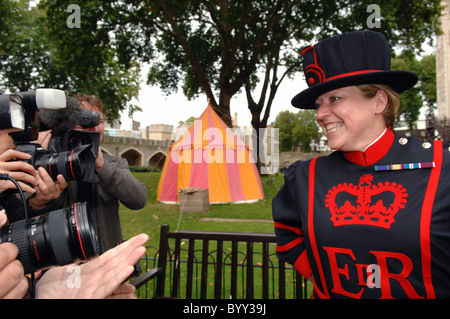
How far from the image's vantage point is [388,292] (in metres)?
1.40

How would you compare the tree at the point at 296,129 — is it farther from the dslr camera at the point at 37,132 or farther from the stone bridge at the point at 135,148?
the dslr camera at the point at 37,132

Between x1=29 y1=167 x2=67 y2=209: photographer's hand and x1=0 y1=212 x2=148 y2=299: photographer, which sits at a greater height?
x1=29 y1=167 x2=67 y2=209: photographer's hand

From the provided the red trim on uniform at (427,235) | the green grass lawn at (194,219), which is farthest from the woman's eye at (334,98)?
the green grass lawn at (194,219)

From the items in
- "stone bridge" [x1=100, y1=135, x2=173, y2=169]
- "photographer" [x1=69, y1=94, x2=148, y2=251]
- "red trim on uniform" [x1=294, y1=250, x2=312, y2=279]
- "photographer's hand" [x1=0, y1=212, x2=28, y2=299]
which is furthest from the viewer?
"stone bridge" [x1=100, y1=135, x2=173, y2=169]

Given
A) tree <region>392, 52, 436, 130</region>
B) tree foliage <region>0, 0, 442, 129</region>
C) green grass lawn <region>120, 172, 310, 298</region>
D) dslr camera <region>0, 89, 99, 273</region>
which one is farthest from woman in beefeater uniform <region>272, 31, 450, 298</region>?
tree <region>392, 52, 436, 130</region>

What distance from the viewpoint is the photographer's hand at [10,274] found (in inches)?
31.2

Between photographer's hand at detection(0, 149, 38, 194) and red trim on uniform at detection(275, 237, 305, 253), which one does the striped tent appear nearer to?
red trim on uniform at detection(275, 237, 305, 253)

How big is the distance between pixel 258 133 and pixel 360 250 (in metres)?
16.3

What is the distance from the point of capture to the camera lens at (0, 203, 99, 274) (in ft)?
3.04

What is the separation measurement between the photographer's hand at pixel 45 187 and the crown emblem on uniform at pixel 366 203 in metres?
1.34

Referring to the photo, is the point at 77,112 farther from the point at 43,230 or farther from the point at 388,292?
the point at 388,292

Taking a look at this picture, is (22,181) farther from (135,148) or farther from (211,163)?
(135,148)

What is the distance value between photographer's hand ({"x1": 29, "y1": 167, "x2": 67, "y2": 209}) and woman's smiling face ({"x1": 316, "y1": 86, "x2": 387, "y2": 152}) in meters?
1.36

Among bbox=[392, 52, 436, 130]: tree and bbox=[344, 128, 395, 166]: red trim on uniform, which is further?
bbox=[392, 52, 436, 130]: tree
